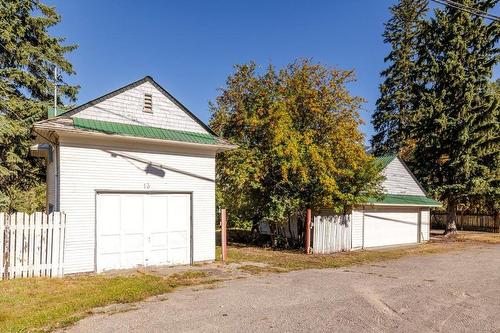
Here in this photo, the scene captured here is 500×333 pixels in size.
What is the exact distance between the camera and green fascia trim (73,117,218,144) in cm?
1177

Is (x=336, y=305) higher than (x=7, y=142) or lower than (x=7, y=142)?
lower

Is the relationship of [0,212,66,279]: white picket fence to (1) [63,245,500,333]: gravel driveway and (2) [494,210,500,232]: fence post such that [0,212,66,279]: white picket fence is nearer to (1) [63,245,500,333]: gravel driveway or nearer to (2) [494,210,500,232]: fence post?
(1) [63,245,500,333]: gravel driveway

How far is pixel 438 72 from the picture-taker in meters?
26.2

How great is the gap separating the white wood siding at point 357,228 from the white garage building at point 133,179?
8.39 m

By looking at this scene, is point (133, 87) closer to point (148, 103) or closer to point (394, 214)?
point (148, 103)

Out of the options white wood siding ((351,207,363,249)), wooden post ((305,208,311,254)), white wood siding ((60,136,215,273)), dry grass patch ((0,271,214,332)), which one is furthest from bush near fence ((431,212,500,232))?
dry grass patch ((0,271,214,332))

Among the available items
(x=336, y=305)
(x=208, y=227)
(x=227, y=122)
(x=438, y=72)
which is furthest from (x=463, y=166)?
(x=336, y=305)

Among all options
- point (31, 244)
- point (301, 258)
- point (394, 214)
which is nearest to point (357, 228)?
point (394, 214)

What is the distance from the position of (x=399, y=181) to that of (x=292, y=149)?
381 inches

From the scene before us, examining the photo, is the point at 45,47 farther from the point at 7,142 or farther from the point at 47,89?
the point at 7,142

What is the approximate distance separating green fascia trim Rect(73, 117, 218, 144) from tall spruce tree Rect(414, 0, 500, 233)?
1800 cm

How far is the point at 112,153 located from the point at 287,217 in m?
9.29

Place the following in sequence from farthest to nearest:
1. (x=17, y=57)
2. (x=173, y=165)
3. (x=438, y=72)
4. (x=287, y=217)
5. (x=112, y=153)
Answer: (x=438, y=72) < (x=17, y=57) < (x=287, y=217) < (x=173, y=165) < (x=112, y=153)

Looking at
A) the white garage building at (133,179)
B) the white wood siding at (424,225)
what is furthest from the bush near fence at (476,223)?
the white garage building at (133,179)
